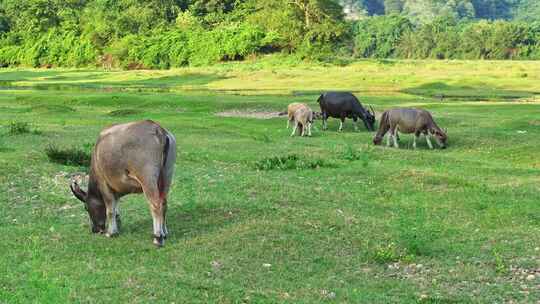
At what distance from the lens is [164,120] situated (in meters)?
32.9

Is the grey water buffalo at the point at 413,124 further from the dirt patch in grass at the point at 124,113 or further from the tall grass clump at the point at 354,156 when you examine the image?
the dirt patch in grass at the point at 124,113

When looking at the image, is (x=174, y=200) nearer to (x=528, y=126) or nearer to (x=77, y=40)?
(x=528, y=126)

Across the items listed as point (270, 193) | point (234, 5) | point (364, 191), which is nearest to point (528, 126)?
point (364, 191)

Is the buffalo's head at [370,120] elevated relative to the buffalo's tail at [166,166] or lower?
lower

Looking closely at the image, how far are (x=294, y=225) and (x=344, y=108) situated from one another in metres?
18.6

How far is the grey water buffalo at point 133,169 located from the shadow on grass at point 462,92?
121 feet

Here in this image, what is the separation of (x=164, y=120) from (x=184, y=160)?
38.9 feet

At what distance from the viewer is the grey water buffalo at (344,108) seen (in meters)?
31.0

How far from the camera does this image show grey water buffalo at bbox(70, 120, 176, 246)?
11.8 m

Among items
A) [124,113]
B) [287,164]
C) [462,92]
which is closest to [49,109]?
[124,113]

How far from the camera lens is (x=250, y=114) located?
36.9 meters

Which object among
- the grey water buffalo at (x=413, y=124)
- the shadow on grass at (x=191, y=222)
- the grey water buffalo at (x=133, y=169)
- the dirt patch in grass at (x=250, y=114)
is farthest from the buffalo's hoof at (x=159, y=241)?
the dirt patch in grass at (x=250, y=114)

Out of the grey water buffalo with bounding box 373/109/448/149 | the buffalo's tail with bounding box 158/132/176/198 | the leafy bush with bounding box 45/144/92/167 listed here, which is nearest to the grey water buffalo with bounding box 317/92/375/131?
the grey water buffalo with bounding box 373/109/448/149

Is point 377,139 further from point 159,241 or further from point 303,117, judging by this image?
point 159,241
